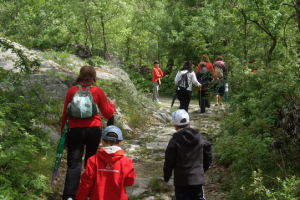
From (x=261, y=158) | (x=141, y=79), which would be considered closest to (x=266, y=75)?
(x=261, y=158)

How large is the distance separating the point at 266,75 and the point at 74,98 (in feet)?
12.7

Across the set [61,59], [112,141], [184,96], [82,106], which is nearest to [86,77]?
[82,106]

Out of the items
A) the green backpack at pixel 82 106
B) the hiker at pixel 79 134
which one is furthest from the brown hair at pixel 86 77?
the green backpack at pixel 82 106

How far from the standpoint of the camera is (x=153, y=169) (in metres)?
6.52

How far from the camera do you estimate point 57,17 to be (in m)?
23.2

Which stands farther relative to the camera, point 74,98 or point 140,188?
point 140,188

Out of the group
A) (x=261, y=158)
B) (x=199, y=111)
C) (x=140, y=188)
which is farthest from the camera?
(x=199, y=111)

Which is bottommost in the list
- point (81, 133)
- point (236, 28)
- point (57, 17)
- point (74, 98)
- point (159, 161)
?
point (159, 161)

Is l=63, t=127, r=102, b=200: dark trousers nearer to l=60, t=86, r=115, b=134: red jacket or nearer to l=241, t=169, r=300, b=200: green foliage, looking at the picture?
l=60, t=86, r=115, b=134: red jacket

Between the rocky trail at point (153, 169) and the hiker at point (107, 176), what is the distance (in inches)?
58.3

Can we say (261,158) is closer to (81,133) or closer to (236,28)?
(81,133)

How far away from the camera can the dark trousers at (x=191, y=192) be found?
366 centimetres

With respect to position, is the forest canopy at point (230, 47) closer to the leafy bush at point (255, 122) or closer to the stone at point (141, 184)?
the leafy bush at point (255, 122)

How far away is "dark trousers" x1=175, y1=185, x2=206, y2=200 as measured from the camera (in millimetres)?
3663
